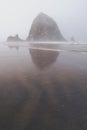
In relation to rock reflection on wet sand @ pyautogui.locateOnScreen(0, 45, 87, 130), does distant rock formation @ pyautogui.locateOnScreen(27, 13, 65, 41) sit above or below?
below

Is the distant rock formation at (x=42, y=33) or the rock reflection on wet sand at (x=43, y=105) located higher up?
the rock reflection on wet sand at (x=43, y=105)

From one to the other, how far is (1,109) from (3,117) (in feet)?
1.66

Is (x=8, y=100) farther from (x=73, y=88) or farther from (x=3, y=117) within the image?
(x=73, y=88)

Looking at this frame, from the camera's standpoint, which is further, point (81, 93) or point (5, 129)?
point (81, 93)

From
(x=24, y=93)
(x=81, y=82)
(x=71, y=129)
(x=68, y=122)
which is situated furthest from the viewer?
(x=81, y=82)

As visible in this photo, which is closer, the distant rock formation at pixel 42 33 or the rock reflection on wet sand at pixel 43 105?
the rock reflection on wet sand at pixel 43 105

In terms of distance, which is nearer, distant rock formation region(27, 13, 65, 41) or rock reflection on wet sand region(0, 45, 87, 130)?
rock reflection on wet sand region(0, 45, 87, 130)

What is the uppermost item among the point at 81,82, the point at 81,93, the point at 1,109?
the point at 1,109

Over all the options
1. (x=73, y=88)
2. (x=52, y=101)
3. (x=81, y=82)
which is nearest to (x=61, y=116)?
(x=52, y=101)

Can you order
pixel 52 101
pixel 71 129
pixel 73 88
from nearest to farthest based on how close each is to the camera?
1. pixel 71 129
2. pixel 52 101
3. pixel 73 88

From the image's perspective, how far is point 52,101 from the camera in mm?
5781

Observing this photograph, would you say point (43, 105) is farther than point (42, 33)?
No

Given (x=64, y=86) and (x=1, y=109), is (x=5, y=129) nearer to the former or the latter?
(x=1, y=109)

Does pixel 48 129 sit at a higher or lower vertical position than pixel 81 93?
higher
